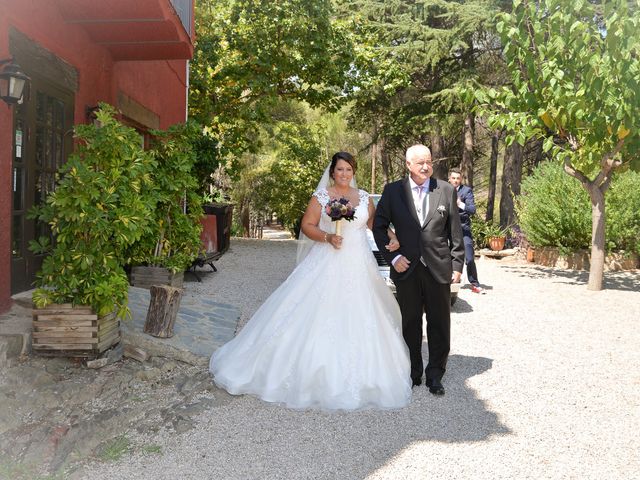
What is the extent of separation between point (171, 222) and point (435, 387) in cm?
498

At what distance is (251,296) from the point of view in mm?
9195

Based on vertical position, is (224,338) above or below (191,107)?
below

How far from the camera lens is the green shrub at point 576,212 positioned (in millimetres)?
14016

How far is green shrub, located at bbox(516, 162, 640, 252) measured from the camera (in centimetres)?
Result: 1402

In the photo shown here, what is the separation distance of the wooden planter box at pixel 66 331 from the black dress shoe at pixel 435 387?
2600 millimetres

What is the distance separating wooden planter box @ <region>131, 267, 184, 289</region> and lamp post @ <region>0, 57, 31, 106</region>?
365cm

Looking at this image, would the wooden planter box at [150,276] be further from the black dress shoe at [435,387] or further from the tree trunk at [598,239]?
the tree trunk at [598,239]

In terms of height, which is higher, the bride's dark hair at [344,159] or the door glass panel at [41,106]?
the door glass panel at [41,106]

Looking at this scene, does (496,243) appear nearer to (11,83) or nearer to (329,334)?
(329,334)

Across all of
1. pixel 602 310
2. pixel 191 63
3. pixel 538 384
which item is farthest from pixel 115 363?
pixel 191 63

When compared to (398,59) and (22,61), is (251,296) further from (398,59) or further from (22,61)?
(398,59)

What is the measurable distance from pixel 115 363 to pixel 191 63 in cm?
1146

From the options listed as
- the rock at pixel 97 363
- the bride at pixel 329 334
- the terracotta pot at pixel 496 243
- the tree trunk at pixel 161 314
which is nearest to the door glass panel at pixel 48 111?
the tree trunk at pixel 161 314

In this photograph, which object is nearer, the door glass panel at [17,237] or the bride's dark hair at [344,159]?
the bride's dark hair at [344,159]
